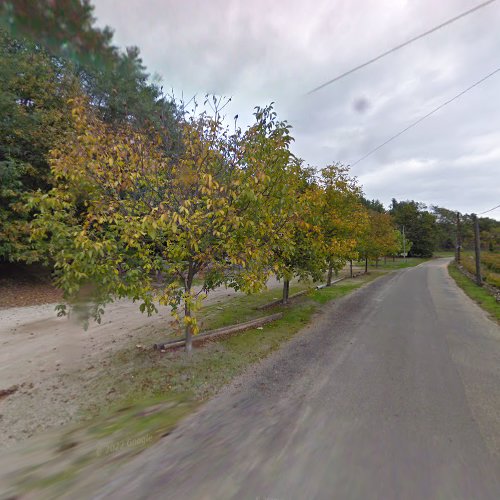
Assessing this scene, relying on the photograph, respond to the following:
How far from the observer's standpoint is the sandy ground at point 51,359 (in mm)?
3377

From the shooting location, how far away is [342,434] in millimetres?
2811

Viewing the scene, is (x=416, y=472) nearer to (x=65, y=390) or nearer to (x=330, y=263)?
(x=65, y=390)

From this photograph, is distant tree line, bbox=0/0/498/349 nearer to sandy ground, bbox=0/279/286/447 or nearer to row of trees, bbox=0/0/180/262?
sandy ground, bbox=0/279/286/447

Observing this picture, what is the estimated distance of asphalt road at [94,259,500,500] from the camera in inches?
84.4

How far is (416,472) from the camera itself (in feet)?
7.47

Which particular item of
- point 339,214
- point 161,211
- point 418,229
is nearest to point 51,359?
point 161,211

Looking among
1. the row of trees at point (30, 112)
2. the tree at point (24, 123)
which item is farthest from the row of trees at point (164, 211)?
the tree at point (24, 123)

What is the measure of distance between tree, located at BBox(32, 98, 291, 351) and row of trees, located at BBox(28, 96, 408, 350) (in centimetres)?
2

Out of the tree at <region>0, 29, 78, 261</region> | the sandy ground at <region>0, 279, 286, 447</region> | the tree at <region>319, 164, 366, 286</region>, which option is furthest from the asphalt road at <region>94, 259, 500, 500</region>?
the tree at <region>0, 29, 78, 261</region>

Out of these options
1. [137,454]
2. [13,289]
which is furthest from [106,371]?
[13,289]

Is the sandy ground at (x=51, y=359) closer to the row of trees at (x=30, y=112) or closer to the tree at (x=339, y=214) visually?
the row of trees at (x=30, y=112)

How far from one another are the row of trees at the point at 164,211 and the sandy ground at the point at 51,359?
1158mm

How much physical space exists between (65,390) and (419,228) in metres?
68.0

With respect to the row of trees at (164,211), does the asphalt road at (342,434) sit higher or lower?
lower
